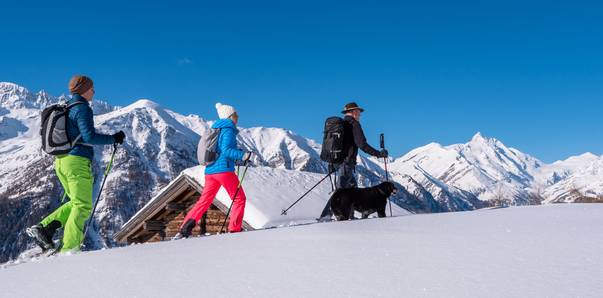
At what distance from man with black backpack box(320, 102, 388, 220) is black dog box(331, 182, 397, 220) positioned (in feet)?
0.60

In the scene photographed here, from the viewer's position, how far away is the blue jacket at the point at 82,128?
6.20 metres

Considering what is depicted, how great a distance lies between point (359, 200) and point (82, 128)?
456 cm

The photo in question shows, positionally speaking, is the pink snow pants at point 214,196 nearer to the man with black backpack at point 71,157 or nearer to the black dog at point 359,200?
the man with black backpack at point 71,157

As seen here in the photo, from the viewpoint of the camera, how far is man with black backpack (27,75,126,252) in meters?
6.19

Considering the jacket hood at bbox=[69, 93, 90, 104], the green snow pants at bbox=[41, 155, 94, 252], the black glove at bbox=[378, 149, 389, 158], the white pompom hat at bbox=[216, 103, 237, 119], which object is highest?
the white pompom hat at bbox=[216, 103, 237, 119]

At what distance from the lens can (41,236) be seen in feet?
20.9

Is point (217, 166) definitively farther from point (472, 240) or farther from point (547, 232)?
point (547, 232)

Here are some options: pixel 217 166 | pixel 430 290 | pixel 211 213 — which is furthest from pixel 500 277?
pixel 211 213

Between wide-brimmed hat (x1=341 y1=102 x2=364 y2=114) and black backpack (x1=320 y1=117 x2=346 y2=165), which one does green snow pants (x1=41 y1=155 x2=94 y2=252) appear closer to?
black backpack (x1=320 y1=117 x2=346 y2=165)

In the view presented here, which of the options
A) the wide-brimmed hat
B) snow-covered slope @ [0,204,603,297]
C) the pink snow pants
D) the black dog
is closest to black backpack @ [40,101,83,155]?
snow-covered slope @ [0,204,603,297]

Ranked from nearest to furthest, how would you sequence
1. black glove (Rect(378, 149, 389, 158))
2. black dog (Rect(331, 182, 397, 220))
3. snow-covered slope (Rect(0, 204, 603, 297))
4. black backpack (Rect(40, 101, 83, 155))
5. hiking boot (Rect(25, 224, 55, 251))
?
snow-covered slope (Rect(0, 204, 603, 297)) → black backpack (Rect(40, 101, 83, 155)) → hiking boot (Rect(25, 224, 55, 251)) → black dog (Rect(331, 182, 397, 220)) → black glove (Rect(378, 149, 389, 158))

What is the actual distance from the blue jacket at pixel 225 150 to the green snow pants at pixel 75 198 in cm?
178

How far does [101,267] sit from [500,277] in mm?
3384

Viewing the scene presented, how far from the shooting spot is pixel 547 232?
5652 millimetres
